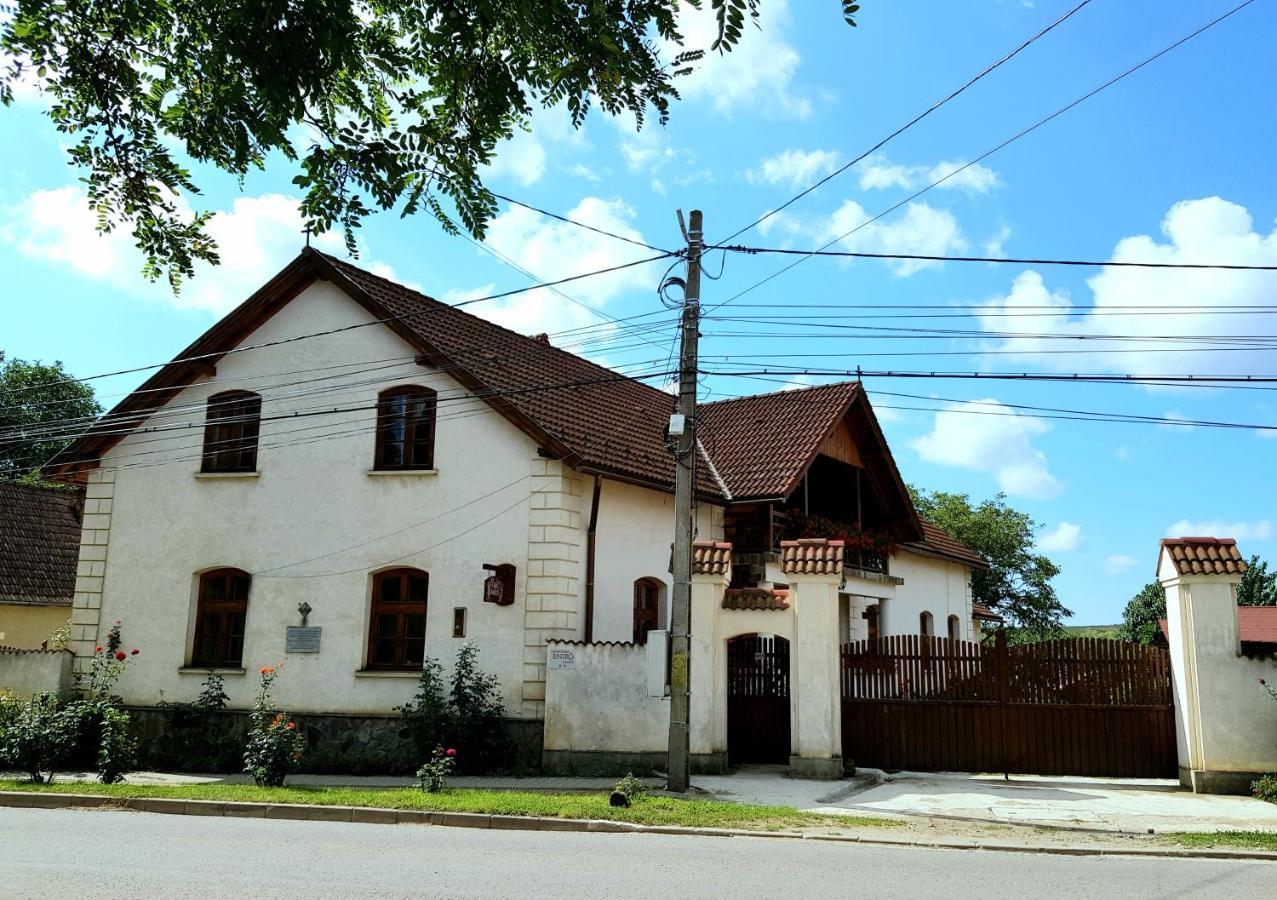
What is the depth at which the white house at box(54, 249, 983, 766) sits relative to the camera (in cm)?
1562

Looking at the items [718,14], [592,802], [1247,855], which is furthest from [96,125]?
[1247,855]

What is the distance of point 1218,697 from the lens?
13281 mm

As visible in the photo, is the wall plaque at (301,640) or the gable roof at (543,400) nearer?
the wall plaque at (301,640)

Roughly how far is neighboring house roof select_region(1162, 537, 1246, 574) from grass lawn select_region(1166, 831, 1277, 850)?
4194mm

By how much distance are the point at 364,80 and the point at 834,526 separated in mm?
16668

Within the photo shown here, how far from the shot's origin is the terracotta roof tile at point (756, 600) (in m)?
15.0

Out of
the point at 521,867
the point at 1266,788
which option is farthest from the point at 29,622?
the point at 1266,788

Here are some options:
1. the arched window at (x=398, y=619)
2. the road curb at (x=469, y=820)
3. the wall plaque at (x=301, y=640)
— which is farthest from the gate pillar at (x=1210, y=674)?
the wall plaque at (x=301, y=640)

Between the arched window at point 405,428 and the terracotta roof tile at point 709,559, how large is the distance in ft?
15.9

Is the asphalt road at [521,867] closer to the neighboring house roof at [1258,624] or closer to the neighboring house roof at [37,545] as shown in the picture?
the neighboring house roof at [37,545]

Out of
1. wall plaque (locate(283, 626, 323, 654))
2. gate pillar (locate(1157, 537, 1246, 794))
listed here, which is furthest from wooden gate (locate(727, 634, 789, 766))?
wall plaque (locate(283, 626, 323, 654))

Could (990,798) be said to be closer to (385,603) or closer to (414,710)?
(414,710)

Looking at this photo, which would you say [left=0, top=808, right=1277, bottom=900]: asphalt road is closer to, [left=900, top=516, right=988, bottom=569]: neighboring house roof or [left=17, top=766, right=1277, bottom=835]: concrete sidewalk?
[left=17, top=766, right=1277, bottom=835]: concrete sidewalk

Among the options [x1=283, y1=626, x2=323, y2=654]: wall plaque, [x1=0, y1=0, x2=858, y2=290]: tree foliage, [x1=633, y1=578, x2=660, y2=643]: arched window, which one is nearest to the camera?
[x1=0, y1=0, x2=858, y2=290]: tree foliage
